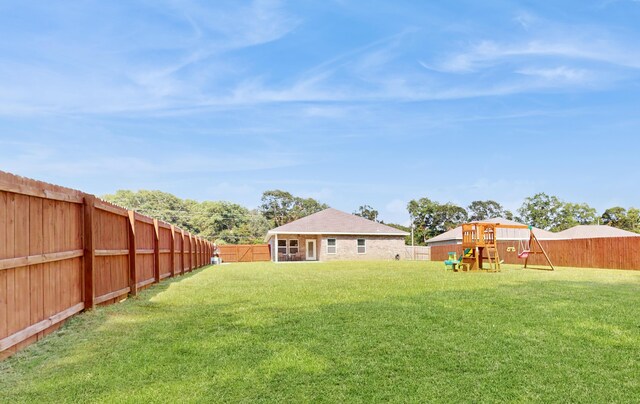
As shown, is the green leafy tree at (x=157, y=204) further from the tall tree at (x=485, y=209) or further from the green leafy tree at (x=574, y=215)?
the green leafy tree at (x=574, y=215)

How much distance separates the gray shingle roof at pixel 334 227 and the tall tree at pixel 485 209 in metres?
37.5

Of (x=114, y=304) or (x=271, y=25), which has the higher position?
(x=271, y=25)

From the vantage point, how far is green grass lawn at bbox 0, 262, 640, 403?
10.3ft

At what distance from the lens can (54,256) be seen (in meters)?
5.08

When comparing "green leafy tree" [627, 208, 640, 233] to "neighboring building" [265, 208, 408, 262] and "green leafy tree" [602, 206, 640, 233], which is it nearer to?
"green leafy tree" [602, 206, 640, 233]

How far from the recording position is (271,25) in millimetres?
15055

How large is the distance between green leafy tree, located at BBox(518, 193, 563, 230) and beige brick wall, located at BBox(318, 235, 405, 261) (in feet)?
101

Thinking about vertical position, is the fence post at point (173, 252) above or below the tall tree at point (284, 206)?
below

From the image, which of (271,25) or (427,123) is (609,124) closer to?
(427,123)

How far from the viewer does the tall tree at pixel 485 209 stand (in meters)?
67.6

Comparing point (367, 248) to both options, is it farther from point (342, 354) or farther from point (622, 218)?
point (622, 218)

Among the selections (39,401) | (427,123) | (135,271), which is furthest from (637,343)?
(427,123)

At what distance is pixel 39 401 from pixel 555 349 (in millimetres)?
4306

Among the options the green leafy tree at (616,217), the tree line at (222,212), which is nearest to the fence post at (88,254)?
the tree line at (222,212)
